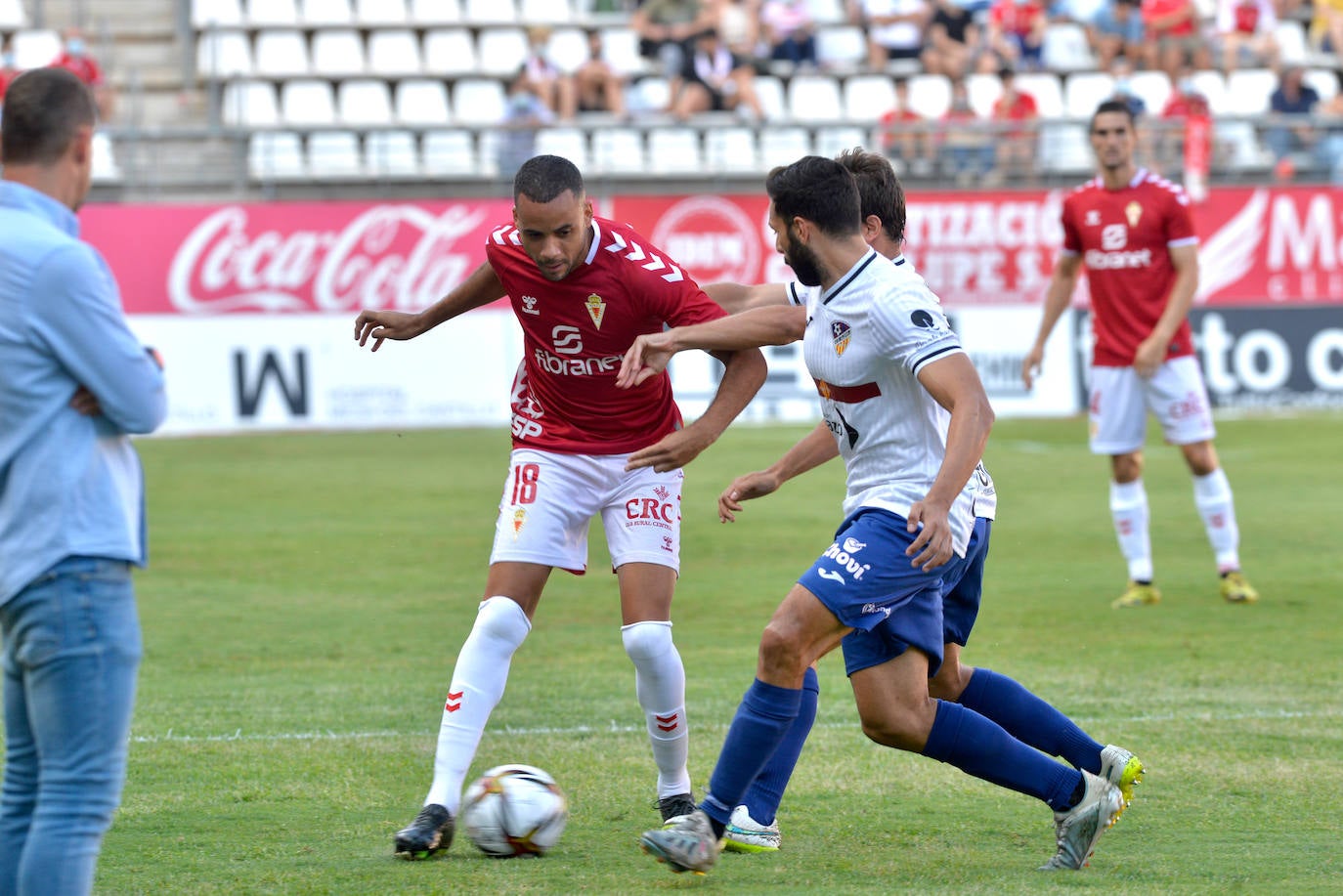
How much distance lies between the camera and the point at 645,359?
5.16 m

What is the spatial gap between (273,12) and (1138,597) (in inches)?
777

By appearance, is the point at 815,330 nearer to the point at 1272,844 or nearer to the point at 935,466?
the point at 935,466

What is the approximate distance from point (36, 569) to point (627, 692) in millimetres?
4641

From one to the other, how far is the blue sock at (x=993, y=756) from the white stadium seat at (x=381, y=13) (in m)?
23.0

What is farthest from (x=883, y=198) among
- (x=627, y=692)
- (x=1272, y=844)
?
(x=627, y=692)

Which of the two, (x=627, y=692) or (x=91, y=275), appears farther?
(x=627, y=692)

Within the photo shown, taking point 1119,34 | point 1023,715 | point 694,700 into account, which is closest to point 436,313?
point 1023,715

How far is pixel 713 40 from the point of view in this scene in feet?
80.8

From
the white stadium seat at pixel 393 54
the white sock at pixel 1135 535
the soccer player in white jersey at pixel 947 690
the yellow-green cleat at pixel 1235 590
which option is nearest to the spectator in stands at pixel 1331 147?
the white stadium seat at pixel 393 54

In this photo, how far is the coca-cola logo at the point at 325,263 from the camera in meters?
20.7

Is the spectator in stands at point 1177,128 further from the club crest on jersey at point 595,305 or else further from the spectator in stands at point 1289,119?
the club crest on jersey at point 595,305

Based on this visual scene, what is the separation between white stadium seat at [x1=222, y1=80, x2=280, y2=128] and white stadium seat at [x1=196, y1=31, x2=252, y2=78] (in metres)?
0.73

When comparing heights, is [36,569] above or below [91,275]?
below

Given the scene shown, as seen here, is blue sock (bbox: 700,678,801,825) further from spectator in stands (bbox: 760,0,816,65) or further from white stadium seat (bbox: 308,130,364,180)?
spectator in stands (bbox: 760,0,816,65)
